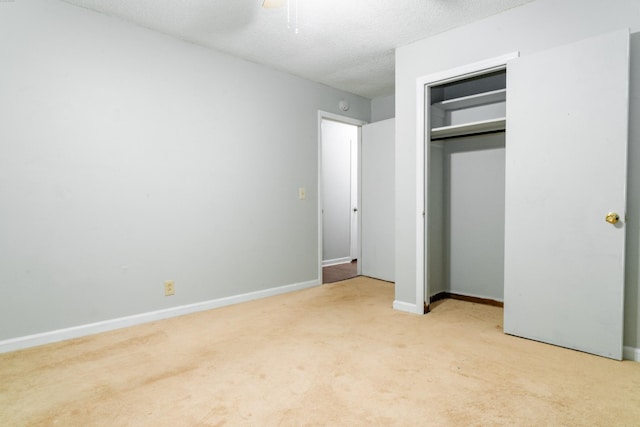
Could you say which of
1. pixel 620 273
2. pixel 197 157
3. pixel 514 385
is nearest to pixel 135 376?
pixel 197 157

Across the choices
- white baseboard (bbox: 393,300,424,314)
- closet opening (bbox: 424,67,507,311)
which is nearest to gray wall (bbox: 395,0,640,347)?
white baseboard (bbox: 393,300,424,314)

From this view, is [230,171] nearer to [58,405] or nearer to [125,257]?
[125,257]

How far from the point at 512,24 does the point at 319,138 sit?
2217 millimetres

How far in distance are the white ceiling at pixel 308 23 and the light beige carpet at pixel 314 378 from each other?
8.00 ft

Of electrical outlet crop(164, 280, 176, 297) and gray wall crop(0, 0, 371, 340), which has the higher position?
gray wall crop(0, 0, 371, 340)

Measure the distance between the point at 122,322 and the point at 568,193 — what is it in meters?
3.42

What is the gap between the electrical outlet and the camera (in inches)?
120

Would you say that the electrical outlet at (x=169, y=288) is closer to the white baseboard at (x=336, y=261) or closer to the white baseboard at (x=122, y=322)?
the white baseboard at (x=122, y=322)

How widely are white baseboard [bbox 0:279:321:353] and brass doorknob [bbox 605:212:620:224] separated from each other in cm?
291

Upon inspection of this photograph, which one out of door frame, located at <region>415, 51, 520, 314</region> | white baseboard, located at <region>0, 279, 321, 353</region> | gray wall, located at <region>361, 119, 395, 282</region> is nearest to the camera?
white baseboard, located at <region>0, 279, 321, 353</region>

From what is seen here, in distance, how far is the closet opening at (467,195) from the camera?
11.2 ft

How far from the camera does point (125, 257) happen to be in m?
2.82

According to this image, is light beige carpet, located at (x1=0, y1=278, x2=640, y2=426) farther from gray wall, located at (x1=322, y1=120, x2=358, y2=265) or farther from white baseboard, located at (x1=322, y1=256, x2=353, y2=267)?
gray wall, located at (x1=322, y1=120, x2=358, y2=265)

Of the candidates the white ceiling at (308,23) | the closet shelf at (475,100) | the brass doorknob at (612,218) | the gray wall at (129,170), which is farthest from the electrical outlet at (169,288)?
the brass doorknob at (612,218)
